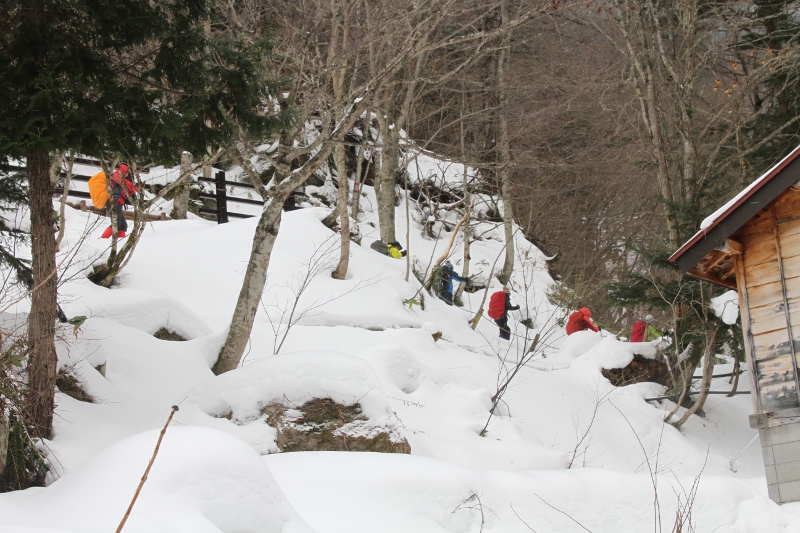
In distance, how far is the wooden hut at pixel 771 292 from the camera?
598 centimetres

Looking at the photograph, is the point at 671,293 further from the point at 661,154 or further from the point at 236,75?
the point at 236,75

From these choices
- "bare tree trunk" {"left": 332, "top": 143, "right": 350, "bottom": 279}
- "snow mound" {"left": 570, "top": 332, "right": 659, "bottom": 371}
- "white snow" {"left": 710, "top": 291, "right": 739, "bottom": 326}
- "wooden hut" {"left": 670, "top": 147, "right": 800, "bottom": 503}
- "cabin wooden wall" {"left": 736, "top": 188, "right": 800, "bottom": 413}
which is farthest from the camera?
"bare tree trunk" {"left": 332, "top": 143, "right": 350, "bottom": 279}

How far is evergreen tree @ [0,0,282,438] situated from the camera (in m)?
5.04

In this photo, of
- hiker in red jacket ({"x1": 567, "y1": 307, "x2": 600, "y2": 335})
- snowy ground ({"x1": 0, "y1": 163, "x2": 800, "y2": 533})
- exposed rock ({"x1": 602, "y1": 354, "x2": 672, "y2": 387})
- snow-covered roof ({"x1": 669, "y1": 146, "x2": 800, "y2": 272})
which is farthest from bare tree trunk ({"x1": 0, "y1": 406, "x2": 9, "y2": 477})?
hiker in red jacket ({"x1": 567, "y1": 307, "x2": 600, "y2": 335})

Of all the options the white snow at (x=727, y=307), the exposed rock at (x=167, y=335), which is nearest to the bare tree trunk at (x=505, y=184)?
the white snow at (x=727, y=307)

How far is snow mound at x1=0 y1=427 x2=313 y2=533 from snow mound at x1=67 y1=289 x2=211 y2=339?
14.7 feet

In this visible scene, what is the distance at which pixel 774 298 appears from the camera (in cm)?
631

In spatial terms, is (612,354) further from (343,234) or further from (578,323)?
(343,234)

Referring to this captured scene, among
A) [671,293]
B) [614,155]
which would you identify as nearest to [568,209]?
[614,155]

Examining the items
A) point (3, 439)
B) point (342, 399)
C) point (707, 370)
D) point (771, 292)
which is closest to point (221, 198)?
point (342, 399)

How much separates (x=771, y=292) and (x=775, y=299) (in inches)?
3.3

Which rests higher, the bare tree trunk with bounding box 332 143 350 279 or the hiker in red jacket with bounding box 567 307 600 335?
the bare tree trunk with bounding box 332 143 350 279

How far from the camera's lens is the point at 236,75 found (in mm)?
5719

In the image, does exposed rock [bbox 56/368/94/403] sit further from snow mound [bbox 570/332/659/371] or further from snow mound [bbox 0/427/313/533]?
snow mound [bbox 570/332/659/371]
